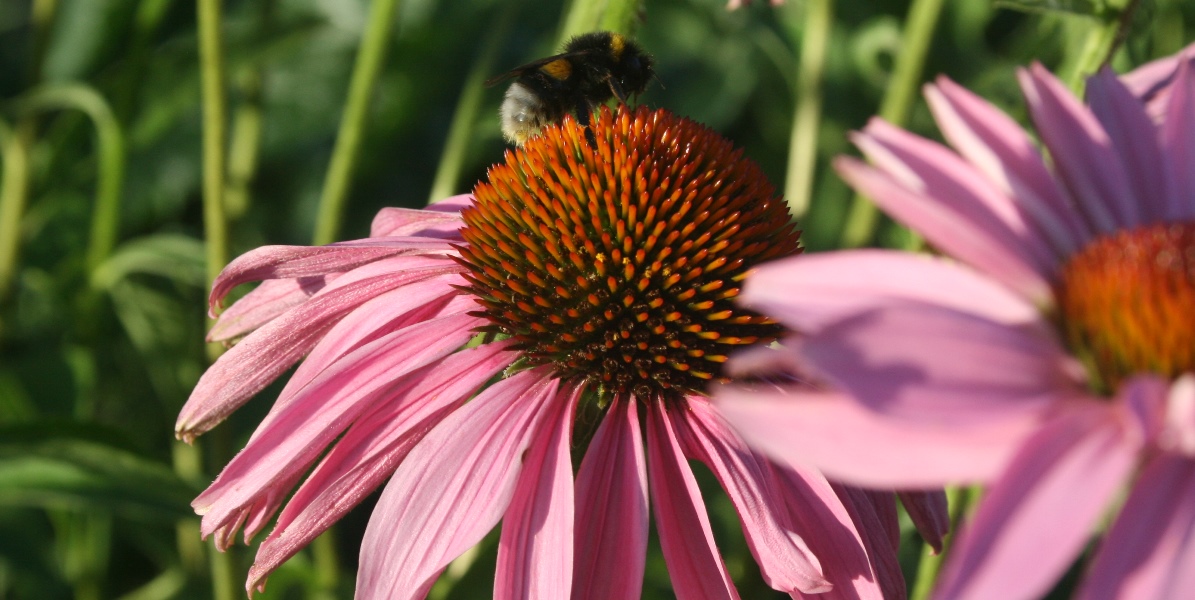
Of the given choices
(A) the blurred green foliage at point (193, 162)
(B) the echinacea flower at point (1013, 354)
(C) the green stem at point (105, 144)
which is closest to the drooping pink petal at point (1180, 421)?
(B) the echinacea flower at point (1013, 354)

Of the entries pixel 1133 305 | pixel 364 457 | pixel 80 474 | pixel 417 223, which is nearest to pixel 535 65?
pixel 417 223

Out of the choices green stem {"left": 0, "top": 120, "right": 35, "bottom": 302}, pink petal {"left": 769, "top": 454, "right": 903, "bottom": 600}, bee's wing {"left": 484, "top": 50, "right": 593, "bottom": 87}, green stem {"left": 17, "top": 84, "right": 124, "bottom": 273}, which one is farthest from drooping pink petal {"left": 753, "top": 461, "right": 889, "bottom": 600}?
green stem {"left": 0, "top": 120, "right": 35, "bottom": 302}

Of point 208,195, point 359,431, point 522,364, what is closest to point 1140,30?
point 522,364

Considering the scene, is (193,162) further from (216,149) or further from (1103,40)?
(1103,40)

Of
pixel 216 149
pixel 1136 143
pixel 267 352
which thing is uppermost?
pixel 216 149

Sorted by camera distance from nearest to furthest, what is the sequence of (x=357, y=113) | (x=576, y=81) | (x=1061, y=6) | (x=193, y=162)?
(x=1061, y=6) → (x=576, y=81) → (x=357, y=113) → (x=193, y=162)

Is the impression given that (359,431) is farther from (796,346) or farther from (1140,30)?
(1140,30)
